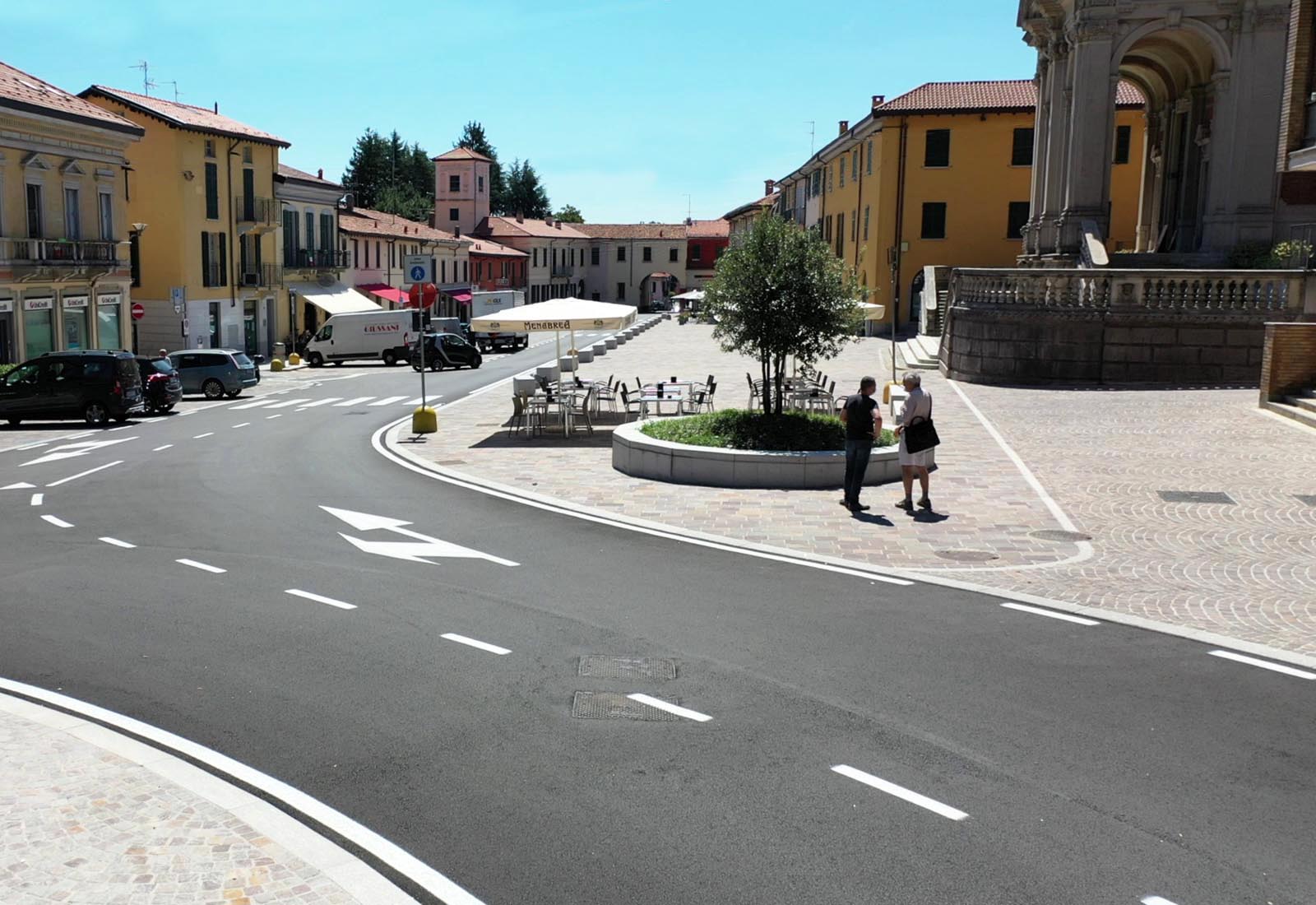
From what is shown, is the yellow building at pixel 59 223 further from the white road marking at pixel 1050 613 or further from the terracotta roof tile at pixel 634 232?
the terracotta roof tile at pixel 634 232

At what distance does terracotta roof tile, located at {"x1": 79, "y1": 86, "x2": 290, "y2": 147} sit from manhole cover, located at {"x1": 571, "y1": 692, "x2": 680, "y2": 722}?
47.3 metres

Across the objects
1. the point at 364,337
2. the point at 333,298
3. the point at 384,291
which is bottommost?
the point at 364,337

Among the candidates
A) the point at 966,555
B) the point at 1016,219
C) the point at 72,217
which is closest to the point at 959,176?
the point at 1016,219

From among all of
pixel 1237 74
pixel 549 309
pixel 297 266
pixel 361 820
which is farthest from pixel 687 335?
pixel 361 820

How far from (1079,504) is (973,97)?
145ft

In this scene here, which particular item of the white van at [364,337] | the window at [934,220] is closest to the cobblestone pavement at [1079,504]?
the white van at [364,337]

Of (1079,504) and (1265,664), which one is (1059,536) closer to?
(1079,504)

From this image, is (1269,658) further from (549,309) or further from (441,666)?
(549,309)

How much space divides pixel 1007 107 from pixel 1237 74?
22004mm

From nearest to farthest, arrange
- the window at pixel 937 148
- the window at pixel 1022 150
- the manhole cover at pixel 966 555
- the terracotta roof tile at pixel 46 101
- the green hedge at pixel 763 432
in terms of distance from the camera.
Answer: the manhole cover at pixel 966 555 → the green hedge at pixel 763 432 → the terracotta roof tile at pixel 46 101 → the window at pixel 1022 150 → the window at pixel 937 148

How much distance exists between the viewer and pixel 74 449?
2452 centimetres

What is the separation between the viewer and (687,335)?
65.8 meters

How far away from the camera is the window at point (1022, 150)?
5412 centimetres

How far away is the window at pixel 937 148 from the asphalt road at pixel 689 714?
45277 millimetres
